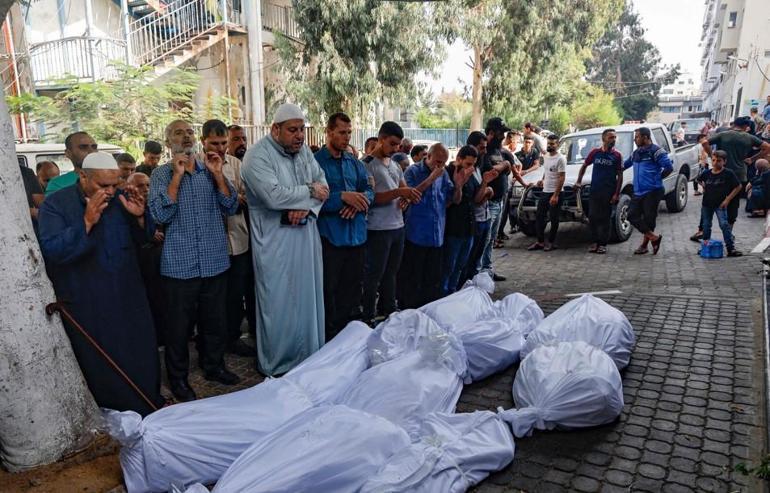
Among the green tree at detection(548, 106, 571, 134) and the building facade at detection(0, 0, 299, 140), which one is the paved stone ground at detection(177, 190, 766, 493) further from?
the green tree at detection(548, 106, 571, 134)

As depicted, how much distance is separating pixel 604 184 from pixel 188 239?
6436 millimetres

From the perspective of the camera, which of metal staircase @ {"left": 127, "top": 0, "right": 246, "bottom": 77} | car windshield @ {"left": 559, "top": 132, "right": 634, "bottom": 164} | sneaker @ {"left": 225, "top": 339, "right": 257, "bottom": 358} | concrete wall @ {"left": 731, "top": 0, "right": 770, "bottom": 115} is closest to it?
sneaker @ {"left": 225, "top": 339, "right": 257, "bottom": 358}

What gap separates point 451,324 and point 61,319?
2507mm

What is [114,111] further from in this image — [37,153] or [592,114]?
[592,114]

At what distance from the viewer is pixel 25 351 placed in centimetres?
262

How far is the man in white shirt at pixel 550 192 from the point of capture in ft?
27.2

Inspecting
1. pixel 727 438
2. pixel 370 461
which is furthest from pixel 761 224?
pixel 370 461

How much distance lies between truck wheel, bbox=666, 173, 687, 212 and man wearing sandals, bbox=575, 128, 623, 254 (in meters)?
3.91

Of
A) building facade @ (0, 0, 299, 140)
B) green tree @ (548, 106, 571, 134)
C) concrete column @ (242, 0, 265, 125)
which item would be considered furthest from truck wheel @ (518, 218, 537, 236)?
green tree @ (548, 106, 571, 134)

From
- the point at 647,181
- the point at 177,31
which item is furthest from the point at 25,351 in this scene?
the point at 177,31

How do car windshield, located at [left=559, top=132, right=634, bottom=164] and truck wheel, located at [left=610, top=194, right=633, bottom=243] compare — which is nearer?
truck wheel, located at [left=610, top=194, right=633, bottom=243]

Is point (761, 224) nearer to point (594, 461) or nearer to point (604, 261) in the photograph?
A: point (604, 261)

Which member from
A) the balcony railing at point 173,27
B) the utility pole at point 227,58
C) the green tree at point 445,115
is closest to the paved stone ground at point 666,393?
the utility pole at point 227,58

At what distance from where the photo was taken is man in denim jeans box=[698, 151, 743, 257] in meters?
7.35
